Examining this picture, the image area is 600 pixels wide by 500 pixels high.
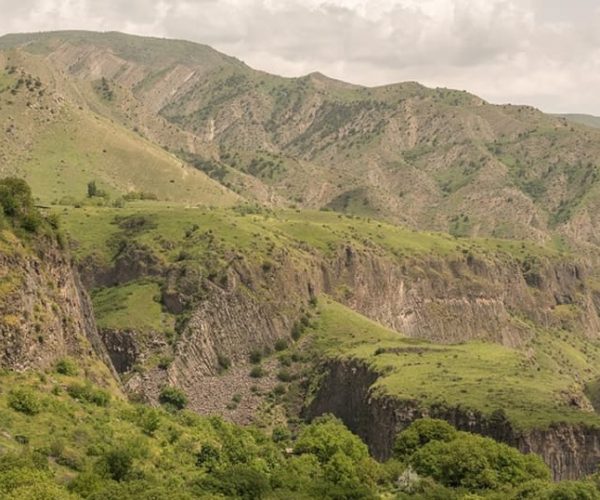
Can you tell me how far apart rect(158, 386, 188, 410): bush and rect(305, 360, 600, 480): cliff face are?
68.2 feet

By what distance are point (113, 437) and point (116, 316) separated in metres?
84.3

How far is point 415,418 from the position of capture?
138625 mm

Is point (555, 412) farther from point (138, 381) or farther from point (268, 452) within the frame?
point (138, 381)

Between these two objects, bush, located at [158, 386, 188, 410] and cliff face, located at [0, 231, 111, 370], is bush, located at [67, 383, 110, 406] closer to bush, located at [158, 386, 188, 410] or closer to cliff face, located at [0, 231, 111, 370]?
cliff face, located at [0, 231, 111, 370]

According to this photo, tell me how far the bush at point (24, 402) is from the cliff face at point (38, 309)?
18.2ft

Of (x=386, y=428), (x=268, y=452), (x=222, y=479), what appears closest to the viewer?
(x=222, y=479)

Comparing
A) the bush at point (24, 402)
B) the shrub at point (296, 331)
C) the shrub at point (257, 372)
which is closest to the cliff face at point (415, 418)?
the shrub at point (257, 372)

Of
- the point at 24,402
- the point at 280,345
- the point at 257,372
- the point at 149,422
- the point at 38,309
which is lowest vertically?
the point at 257,372

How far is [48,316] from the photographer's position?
107875mm

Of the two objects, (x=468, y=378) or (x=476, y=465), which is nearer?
(x=476, y=465)

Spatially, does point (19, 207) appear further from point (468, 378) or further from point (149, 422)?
point (468, 378)

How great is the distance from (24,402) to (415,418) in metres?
60.1

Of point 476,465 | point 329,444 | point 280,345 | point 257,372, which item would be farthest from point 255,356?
point 476,465

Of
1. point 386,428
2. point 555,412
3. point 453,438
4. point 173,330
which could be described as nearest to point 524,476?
point 453,438
